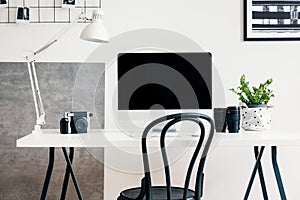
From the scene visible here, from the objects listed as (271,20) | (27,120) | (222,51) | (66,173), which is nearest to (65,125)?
(66,173)

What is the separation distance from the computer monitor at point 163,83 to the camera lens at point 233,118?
0.20 metres

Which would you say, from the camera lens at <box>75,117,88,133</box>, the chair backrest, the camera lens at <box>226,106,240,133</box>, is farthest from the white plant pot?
the camera lens at <box>75,117,88,133</box>

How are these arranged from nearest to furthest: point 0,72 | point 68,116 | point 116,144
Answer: point 116,144, point 68,116, point 0,72

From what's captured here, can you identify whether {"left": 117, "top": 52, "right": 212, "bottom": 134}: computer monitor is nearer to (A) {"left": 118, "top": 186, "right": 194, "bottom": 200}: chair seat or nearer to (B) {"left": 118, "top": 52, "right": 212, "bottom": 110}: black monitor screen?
(B) {"left": 118, "top": 52, "right": 212, "bottom": 110}: black monitor screen

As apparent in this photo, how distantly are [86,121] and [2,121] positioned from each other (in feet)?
2.75

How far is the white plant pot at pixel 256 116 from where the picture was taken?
2.70 metres

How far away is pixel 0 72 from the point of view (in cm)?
315

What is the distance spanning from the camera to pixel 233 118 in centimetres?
262

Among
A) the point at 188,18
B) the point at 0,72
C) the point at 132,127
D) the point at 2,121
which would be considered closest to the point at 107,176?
the point at 132,127

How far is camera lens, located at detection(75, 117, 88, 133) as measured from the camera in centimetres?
259

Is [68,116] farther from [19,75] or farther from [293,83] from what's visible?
[293,83]

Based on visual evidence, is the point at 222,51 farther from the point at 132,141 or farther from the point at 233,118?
the point at 132,141

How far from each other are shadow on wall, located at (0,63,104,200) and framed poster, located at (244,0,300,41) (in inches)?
42.9

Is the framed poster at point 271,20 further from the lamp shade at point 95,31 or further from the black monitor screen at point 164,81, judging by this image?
the lamp shade at point 95,31
